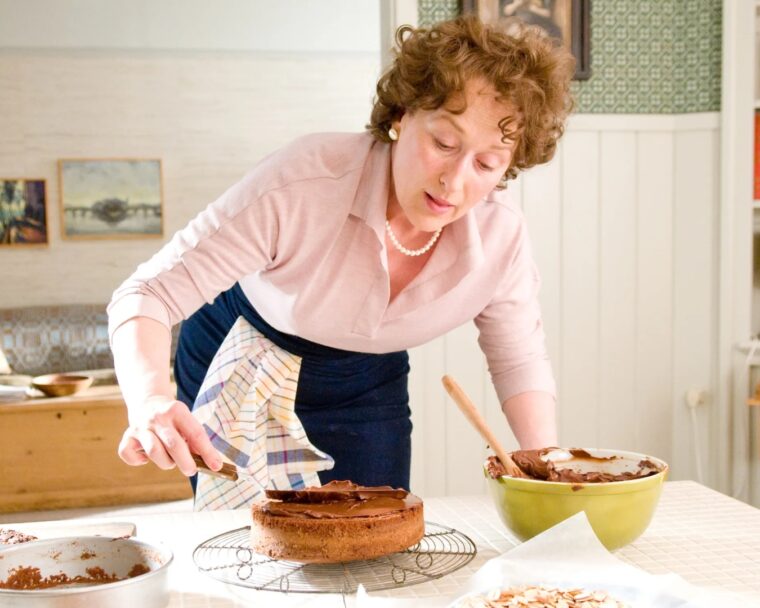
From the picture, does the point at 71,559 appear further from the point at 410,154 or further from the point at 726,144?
the point at 726,144

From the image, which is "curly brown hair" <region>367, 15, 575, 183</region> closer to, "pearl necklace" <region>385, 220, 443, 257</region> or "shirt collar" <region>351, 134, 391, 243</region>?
"shirt collar" <region>351, 134, 391, 243</region>

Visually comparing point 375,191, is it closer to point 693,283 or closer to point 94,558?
point 94,558

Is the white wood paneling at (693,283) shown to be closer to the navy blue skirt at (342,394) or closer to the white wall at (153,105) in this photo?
the navy blue skirt at (342,394)

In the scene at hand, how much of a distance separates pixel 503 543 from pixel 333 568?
0.85 ft

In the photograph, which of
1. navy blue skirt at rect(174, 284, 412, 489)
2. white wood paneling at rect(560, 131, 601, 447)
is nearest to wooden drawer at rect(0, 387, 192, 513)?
white wood paneling at rect(560, 131, 601, 447)

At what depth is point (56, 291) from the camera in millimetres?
6414

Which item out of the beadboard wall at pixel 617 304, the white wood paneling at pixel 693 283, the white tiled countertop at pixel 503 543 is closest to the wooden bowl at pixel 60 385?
the beadboard wall at pixel 617 304

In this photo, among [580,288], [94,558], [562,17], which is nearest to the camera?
[94,558]

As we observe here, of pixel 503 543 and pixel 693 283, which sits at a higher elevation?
pixel 693 283

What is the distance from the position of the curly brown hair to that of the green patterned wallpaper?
1.69 metres

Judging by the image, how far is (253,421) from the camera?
5.95 ft

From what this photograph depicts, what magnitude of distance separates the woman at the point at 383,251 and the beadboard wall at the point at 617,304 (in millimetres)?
1361

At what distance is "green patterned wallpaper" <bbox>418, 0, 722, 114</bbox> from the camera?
3.24 metres

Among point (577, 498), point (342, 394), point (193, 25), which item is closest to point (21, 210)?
point (193, 25)
